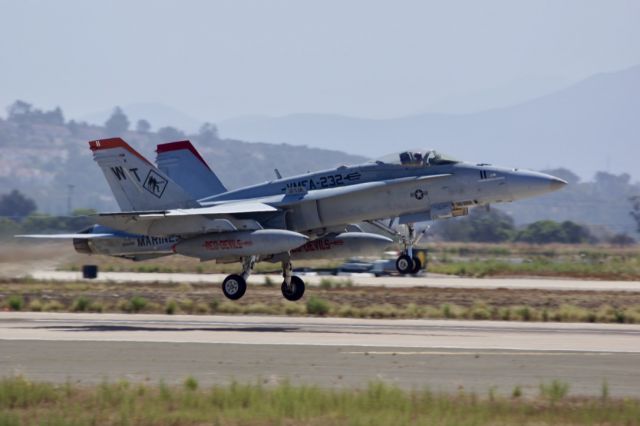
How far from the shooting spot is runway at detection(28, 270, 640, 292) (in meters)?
44.1

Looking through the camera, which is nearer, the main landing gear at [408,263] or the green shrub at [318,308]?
the main landing gear at [408,263]

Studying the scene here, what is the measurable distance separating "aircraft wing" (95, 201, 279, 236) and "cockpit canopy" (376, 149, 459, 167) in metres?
3.43

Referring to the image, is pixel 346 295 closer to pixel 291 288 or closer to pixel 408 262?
pixel 291 288

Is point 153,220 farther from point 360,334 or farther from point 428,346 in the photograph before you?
point 428,346

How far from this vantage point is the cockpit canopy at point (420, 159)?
2762cm

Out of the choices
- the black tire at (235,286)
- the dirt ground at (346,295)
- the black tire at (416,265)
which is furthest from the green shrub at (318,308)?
the black tire at (416,265)

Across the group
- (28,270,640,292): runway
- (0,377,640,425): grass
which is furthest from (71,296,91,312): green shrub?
(0,377,640,425): grass

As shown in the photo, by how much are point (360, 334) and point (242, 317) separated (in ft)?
19.6

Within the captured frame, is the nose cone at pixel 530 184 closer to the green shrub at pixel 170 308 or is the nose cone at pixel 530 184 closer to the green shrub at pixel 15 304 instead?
the green shrub at pixel 170 308

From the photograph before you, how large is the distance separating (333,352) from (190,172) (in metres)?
13.3

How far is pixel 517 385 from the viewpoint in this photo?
51.7 feet

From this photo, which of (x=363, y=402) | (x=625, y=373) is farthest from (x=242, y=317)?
(x=363, y=402)

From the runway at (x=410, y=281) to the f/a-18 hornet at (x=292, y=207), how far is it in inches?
525

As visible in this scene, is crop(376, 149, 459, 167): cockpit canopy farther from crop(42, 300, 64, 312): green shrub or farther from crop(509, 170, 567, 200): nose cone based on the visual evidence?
crop(42, 300, 64, 312): green shrub
